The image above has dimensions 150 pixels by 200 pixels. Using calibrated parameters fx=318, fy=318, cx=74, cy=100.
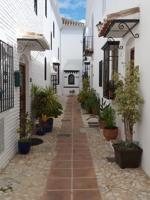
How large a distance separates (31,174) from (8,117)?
1.41m

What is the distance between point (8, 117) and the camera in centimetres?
673

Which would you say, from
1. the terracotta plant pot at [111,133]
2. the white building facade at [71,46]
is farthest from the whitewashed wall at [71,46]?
the terracotta plant pot at [111,133]

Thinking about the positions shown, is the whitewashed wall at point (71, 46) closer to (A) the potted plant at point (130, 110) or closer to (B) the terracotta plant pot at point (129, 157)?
(A) the potted plant at point (130, 110)

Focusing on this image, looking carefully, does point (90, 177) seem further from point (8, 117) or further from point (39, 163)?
point (8, 117)

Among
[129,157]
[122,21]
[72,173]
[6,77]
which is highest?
[122,21]

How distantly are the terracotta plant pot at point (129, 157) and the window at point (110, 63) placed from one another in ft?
9.55

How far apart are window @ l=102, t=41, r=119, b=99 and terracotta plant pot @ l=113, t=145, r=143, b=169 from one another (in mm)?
2912

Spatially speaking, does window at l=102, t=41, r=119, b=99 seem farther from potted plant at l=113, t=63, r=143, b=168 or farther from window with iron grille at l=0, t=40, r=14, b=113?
window with iron grille at l=0, t=40, r=14, b=113

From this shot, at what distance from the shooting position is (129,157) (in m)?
6.20

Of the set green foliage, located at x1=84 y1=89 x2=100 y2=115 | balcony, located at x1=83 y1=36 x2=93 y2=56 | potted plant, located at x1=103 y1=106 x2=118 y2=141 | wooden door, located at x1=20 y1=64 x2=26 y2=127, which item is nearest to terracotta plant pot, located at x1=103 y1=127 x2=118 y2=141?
potted plant, located at x1=103 y1=106 x2=118 y2=141

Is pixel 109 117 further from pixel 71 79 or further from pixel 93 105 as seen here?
pixel 71 79

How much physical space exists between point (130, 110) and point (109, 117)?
2.78m

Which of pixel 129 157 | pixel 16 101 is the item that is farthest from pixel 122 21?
pixel 16 101

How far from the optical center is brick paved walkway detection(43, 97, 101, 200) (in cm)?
491
